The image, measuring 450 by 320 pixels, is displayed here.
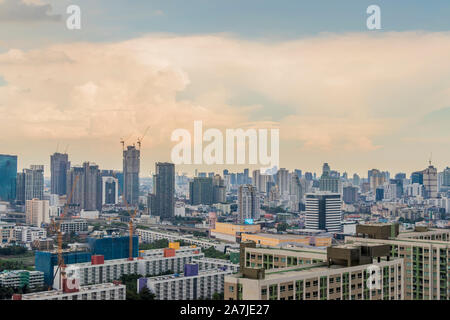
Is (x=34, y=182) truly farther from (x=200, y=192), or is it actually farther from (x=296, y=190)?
(x=296, y=190)

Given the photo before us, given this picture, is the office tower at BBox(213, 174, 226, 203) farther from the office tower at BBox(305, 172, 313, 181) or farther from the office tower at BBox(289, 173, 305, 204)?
the office tower at BBox(305, 172, 313, 181)

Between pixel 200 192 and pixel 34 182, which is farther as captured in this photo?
pixel 200 192

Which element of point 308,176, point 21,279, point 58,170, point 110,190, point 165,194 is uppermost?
point 58,170

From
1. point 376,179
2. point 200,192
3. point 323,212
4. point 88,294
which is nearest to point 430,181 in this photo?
point 376,179

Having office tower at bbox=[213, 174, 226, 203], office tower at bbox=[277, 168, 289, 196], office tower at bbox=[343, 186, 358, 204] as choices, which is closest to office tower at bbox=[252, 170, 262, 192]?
office tower at bbox=[277, 168, 289, 196]

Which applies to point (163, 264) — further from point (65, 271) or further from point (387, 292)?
point (387, 292)

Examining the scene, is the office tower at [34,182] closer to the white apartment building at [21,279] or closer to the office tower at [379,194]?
the white apartment building at [21,279]

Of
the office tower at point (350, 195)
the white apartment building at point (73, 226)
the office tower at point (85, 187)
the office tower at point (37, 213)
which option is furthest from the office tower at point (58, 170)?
the office tower at point (350, 195)
